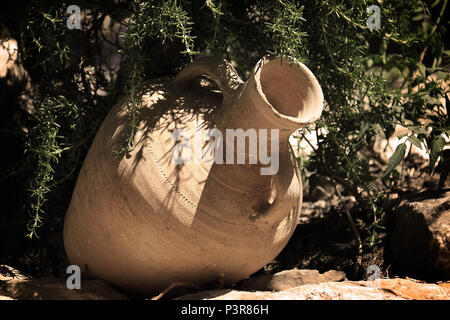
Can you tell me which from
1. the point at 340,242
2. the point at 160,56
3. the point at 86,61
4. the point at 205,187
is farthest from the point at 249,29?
the point at 340,242

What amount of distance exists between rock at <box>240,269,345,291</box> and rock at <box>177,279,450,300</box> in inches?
8.1

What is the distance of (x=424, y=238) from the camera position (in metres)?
2.14

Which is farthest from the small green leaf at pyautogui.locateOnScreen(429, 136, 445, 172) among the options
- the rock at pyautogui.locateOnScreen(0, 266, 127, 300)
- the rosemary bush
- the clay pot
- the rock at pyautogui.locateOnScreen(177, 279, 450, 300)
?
the rock at pyautogui.locateOnScreen(0, 266, 127, 300)

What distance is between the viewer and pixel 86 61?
7.60 feet

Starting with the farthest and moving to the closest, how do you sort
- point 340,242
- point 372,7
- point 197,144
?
point 340,242 → point 372,7 → point 197,144

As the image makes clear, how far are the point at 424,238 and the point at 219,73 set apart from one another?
924mm

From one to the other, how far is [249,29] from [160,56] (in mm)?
345

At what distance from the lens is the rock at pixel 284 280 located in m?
2.08

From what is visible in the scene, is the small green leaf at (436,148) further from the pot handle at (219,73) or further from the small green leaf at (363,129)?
the pot handle at (219,73)

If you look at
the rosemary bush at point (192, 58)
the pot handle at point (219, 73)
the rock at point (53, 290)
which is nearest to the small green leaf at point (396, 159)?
the rosemary bush at point (192, 58)

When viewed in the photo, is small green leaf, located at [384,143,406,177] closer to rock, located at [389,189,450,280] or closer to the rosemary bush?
the rosemary bush

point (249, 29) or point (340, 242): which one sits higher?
point (249, 29)
